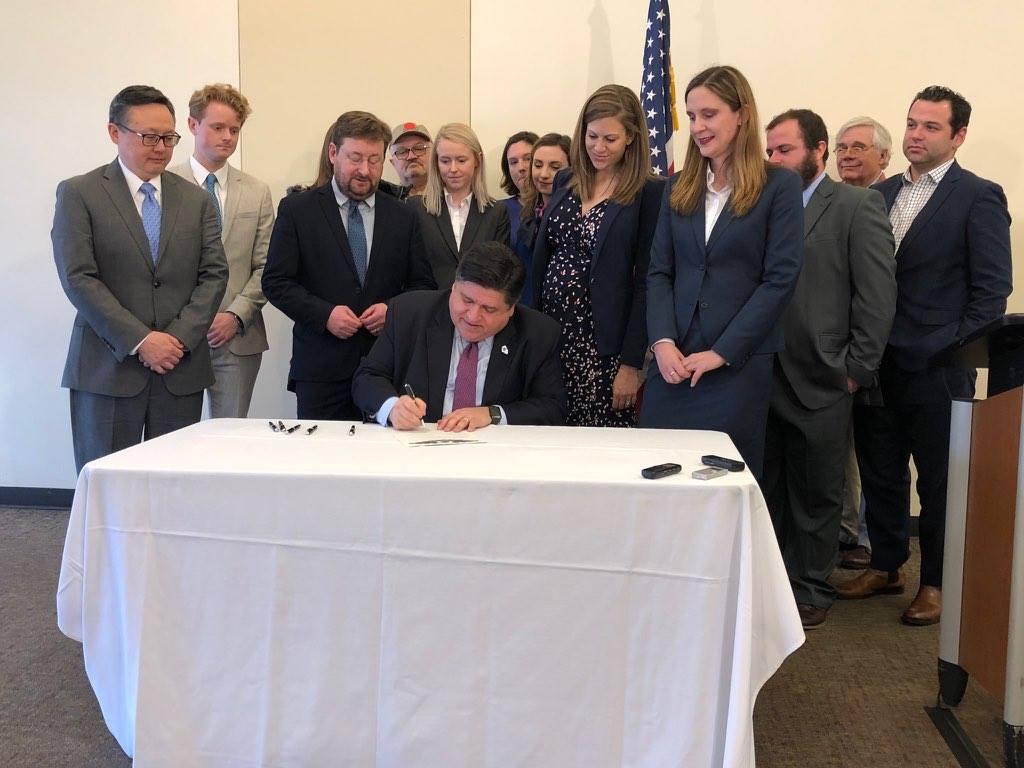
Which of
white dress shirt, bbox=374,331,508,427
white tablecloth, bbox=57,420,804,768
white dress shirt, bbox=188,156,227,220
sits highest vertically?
white dress shirt, bbox=188,156,227,220

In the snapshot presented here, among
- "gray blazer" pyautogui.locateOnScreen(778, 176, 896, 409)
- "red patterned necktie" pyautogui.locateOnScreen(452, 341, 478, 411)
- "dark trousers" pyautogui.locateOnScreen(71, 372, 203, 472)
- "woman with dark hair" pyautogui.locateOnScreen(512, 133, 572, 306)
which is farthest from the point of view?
"woman with dark hair" pyautogui.locateOnScreen(512, 133, 572, 306)

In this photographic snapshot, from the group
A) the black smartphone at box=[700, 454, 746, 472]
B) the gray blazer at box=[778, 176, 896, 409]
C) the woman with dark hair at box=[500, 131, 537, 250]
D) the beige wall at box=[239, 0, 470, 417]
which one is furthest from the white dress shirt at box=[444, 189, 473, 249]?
the black smartphone at box=[700, 454, 746, 472]

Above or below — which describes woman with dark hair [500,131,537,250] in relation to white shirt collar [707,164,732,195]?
above

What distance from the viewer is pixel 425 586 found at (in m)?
2.07

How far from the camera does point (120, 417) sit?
125 inches

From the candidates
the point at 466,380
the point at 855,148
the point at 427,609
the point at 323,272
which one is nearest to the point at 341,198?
the point at 323,272

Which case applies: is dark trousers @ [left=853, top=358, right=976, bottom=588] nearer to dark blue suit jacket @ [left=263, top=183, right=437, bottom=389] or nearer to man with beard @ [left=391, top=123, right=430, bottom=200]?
dark blue suit jacket @ [left=263, top=183, right=437, bottom=389]

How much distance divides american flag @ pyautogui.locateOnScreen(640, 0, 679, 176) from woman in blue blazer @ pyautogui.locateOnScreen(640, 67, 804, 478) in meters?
1.27

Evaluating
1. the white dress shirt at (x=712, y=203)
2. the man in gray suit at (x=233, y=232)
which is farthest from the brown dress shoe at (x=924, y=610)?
the man in gray suit at (x=233, y=232)

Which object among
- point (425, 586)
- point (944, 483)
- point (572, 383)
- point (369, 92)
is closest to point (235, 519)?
point (425, 586)

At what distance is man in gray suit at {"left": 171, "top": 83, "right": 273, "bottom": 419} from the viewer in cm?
389

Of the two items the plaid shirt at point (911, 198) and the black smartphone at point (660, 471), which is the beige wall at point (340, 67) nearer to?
the plaid shirt at point (911, 198)

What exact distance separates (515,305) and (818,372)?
3.90ft

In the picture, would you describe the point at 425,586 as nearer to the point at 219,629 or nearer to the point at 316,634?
the point at 316,634
